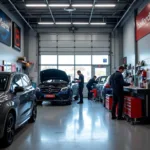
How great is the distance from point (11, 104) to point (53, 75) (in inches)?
244

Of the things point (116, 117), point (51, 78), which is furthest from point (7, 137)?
point (51, 78)

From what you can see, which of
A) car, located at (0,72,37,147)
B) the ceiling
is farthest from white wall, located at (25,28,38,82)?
car, located at (0,72,37,147)

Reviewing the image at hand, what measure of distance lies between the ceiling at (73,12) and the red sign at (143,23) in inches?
35.3

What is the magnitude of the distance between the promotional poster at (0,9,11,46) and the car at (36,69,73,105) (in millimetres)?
2501

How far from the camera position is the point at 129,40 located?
13297mm

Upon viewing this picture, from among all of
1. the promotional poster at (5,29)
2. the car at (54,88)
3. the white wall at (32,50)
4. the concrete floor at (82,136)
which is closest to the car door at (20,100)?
the concrete floor at (82,136)

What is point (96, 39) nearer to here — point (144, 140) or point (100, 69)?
point (100, 69)

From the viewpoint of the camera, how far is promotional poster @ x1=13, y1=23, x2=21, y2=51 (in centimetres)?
1266

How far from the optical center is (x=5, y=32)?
11.0 metres

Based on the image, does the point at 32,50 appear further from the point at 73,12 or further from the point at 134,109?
the point at 134,109

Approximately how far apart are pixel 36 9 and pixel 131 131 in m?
9.04

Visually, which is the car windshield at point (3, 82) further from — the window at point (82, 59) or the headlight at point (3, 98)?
the window at point (82, 59)

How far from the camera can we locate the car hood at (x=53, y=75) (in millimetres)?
10266

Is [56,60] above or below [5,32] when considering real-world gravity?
below
